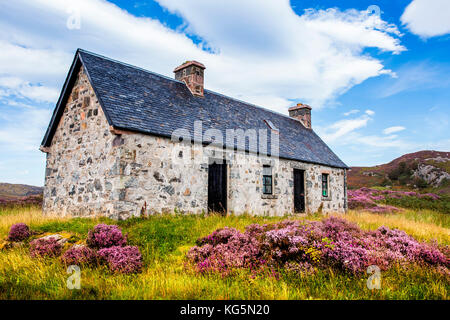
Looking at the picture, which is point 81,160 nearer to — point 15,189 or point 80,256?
point 80,256

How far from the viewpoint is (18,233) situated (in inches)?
272

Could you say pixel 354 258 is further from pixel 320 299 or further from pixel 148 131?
pixel 148 131

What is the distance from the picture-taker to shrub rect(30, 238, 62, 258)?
571 centimetres

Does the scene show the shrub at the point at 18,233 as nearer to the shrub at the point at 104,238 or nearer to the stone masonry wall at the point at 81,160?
the shrub at the point at 104,238

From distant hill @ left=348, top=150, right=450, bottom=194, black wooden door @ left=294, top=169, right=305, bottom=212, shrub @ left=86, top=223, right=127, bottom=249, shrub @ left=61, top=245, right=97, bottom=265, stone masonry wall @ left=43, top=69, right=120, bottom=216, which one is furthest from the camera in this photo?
distant hill @ left=348, top=150, right=450, bottom=194

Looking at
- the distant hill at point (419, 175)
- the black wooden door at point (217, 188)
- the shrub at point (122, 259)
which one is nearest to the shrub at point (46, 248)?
the shrub at point (122, 259)

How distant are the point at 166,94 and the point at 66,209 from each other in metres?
6.06

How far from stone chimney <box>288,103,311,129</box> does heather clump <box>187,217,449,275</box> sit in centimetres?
1623

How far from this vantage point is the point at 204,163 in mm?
11453

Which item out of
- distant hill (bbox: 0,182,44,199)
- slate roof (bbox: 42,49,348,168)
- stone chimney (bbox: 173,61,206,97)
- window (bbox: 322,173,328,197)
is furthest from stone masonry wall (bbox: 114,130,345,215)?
distant hill (bbox: 0,182,44,199)

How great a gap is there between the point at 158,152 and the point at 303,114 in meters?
14.5

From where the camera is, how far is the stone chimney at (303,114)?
21703 millimetres

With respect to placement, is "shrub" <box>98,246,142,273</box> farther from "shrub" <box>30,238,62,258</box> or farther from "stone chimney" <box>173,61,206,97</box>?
"stone chimney" <box>173,61,206,97</box>

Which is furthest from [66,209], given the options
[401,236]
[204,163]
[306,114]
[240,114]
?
[306,114]
